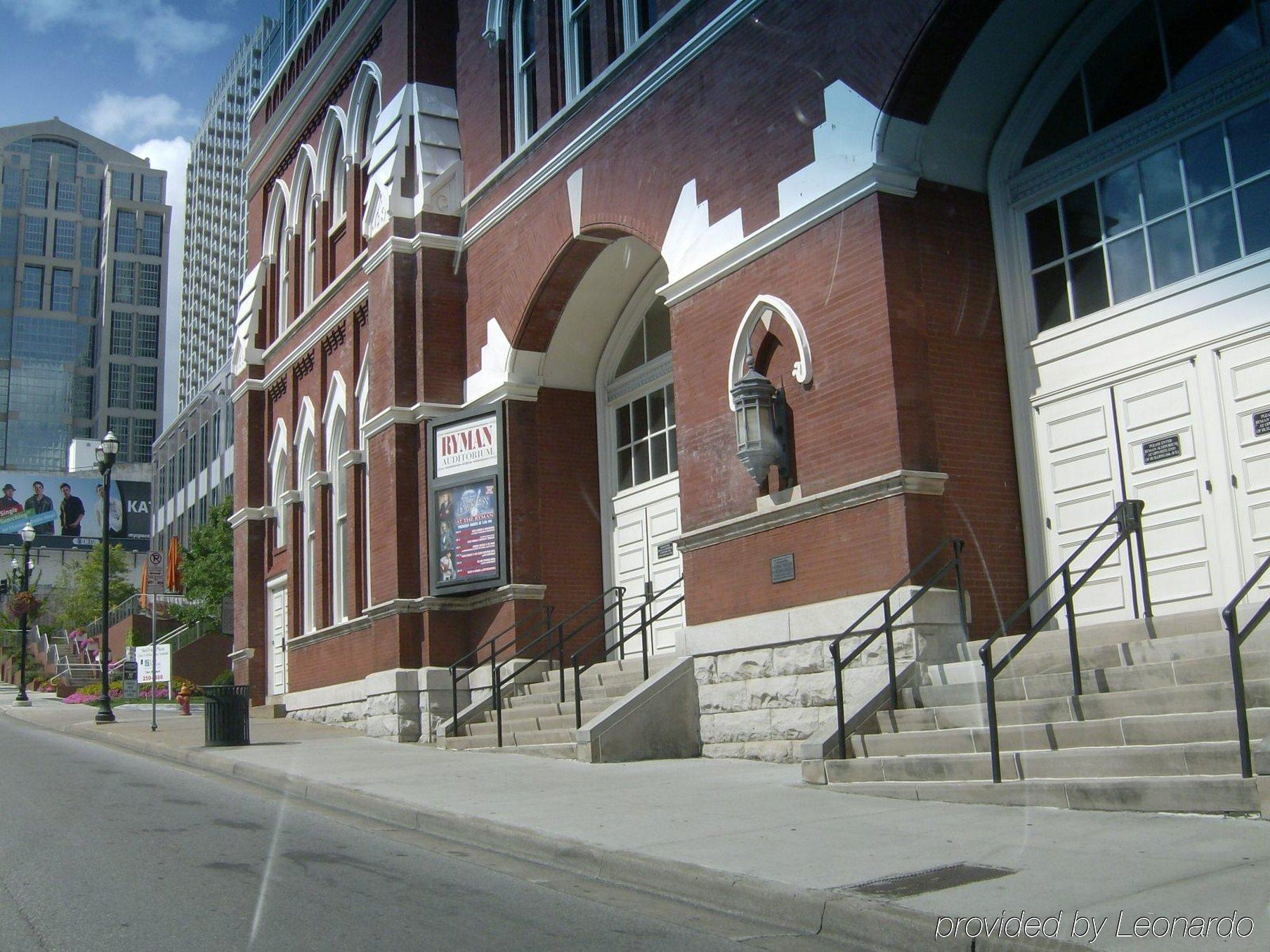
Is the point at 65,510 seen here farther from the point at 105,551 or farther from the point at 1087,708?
the point at 1087,708

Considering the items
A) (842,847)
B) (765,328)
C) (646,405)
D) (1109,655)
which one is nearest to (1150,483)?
(1109,655)

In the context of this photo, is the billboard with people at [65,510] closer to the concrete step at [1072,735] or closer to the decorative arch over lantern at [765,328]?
the decorative arch over lantern at [765,328]

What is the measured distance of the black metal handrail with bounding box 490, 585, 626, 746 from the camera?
15297mm

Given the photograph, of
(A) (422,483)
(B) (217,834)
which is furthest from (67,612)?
(B) (217,834)

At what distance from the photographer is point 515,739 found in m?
15.4

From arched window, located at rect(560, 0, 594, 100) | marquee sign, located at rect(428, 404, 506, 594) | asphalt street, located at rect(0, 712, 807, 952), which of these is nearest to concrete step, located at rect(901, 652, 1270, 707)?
asphalt street, located at rect(0, 712, 807, 952)

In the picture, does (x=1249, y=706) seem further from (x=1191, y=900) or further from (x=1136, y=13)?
(x=1136, y=13)

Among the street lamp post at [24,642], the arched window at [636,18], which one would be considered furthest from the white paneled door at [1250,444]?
the street lamp post at [24,642]

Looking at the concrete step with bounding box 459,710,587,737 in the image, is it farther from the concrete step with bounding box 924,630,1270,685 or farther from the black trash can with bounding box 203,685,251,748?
the concrete step with bounding box 924,630,1270,685

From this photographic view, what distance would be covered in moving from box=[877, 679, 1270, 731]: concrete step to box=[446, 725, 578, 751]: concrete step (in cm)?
452

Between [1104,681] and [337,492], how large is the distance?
1674cm

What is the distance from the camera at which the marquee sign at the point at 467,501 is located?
18.4m

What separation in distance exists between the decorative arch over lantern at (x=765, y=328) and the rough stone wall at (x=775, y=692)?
8.72 ft
